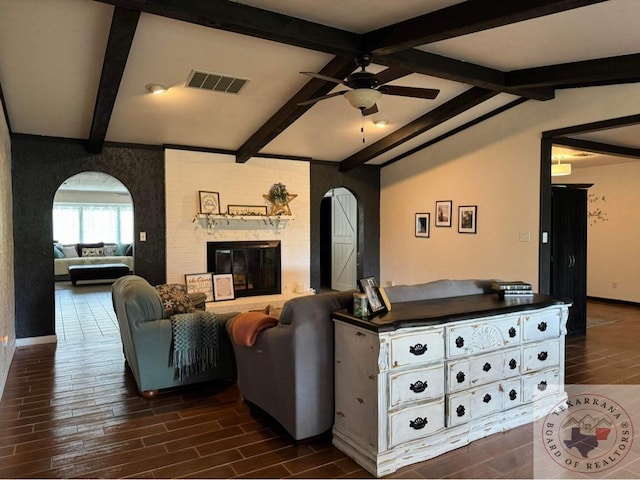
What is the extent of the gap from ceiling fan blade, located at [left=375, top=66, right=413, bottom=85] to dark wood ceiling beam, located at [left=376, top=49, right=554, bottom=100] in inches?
6.4

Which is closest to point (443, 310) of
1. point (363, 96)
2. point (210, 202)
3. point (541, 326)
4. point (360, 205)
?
point (541, 326)

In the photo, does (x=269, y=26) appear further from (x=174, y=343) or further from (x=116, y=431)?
(x=116, y=431)

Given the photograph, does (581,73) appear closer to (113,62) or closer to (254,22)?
(254,22)

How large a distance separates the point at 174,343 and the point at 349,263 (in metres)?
5.70

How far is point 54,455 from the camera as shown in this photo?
9.04ft

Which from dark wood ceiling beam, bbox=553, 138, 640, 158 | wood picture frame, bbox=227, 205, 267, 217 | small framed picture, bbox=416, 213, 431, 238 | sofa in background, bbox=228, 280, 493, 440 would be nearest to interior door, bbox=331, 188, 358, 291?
small framed picture, bbox=416, 213, 431, 238

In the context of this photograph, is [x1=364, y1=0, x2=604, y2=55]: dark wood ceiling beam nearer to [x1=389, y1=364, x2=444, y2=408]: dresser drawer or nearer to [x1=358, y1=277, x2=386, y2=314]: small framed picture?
[x1=358, y1=277, x2=386, y2=314]: small framed picture

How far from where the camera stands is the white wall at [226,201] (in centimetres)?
627

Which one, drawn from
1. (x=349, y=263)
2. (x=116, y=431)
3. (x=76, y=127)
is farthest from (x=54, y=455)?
(x=349, y=263)

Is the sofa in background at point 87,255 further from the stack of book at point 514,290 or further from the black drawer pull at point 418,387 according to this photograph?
the black drawer pull at point 418,387

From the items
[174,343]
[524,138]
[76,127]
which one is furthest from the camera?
[524,138]

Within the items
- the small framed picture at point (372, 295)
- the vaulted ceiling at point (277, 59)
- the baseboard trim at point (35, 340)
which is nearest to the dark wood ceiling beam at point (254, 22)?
the vaulted ceiling at point (277, 59)

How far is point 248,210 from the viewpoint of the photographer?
22.5 feet

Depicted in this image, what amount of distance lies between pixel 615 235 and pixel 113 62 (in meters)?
8.25
